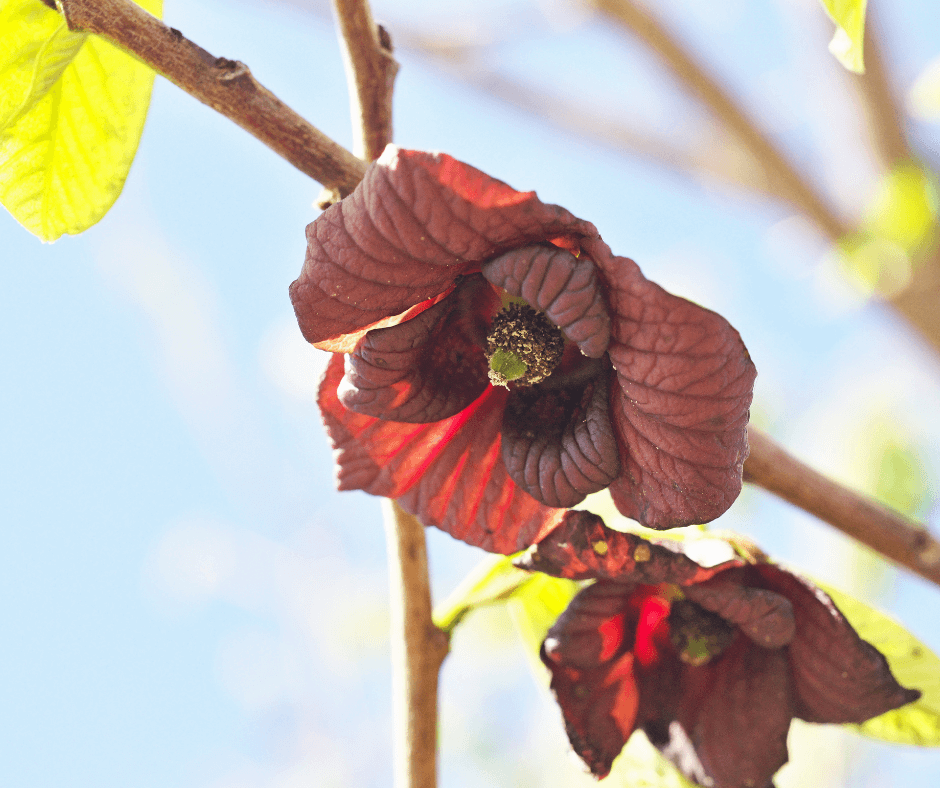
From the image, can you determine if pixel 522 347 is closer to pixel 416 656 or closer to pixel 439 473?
pixel 439 473

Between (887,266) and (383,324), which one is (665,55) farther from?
(383,324)

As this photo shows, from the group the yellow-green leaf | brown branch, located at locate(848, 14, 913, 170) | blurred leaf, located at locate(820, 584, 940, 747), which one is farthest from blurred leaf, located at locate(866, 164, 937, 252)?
the yellow-green leaf

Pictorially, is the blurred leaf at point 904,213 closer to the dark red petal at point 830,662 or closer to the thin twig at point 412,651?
the dark red petal at point 830,662

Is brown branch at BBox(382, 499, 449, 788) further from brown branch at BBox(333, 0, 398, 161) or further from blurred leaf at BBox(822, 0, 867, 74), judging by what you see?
blurred leaf at BBox(822, 0, 867, 74)

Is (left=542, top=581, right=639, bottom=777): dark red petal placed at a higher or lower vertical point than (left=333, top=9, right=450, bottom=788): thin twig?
higher

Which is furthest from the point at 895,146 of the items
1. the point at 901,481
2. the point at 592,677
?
the point at 592,677
